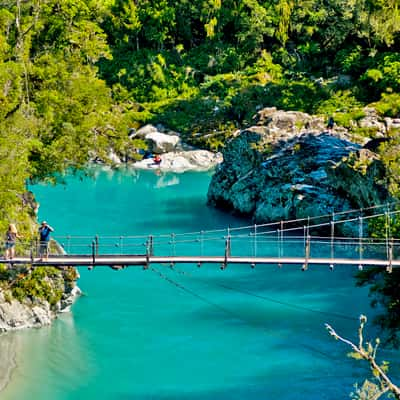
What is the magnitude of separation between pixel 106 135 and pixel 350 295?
8.15m

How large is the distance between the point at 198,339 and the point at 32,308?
13.8 ft

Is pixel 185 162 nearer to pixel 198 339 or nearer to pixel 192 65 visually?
pixel 192 65

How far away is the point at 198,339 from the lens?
19.8 meters

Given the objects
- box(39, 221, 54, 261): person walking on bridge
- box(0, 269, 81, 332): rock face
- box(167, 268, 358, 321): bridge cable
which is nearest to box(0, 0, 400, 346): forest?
box(0, 269, 81, 332): rock face

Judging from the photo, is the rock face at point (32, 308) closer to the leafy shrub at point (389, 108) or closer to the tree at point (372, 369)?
the tree at point (372, 369)

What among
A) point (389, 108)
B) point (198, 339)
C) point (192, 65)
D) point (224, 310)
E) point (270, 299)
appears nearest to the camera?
point (198, 339)

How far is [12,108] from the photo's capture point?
818 inches

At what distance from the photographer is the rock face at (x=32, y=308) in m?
20.2

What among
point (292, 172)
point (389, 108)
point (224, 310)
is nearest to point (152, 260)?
point (224, 310)

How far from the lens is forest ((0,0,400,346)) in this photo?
2266cm

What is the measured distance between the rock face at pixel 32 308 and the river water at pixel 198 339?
1.01ft

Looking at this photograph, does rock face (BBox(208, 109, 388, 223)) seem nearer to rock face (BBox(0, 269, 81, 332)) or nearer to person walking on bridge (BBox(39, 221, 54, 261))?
rock face (BBox(0, 269, 81, 332))

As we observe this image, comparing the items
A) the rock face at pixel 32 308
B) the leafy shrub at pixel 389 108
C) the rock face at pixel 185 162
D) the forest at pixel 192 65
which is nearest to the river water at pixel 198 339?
the rock face at pixel 32 308

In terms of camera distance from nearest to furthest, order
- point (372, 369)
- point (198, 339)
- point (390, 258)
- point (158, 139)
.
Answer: point (372, 369) < point (390, 258) < point (198, 339) < point (158, 139)
